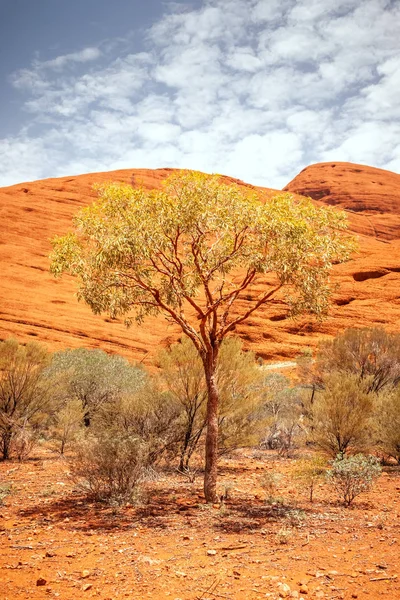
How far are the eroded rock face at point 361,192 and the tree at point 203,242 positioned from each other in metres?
68.4

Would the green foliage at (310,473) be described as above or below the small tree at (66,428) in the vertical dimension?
above

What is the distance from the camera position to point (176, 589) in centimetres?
412

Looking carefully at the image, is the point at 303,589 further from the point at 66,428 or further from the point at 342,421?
the point at 66,428

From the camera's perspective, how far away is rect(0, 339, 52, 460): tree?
1099cm

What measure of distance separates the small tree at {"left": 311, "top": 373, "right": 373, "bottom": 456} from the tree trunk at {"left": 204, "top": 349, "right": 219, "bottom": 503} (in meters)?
4.51

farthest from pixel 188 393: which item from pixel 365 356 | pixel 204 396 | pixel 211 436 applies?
pixel 365 356

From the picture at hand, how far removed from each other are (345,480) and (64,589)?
523cm

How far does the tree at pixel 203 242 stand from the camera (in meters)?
7.58

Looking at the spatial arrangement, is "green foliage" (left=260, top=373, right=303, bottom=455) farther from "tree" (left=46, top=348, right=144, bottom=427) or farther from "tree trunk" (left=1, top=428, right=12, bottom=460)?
"tree trunk" (left=1, top=428, right=12, bottom=460)

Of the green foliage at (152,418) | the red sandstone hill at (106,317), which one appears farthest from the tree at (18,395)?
the red sandstone hill at (106,317)

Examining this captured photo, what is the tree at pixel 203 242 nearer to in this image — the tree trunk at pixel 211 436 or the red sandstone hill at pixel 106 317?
the tree trunk at pixel 211 436

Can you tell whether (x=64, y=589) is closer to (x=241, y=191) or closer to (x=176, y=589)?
(x=176, y=589)

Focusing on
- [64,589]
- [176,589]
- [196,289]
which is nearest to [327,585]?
[176,589]

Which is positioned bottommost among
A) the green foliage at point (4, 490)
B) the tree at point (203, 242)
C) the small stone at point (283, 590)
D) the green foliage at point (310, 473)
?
the green foliage at point (4, 490)
